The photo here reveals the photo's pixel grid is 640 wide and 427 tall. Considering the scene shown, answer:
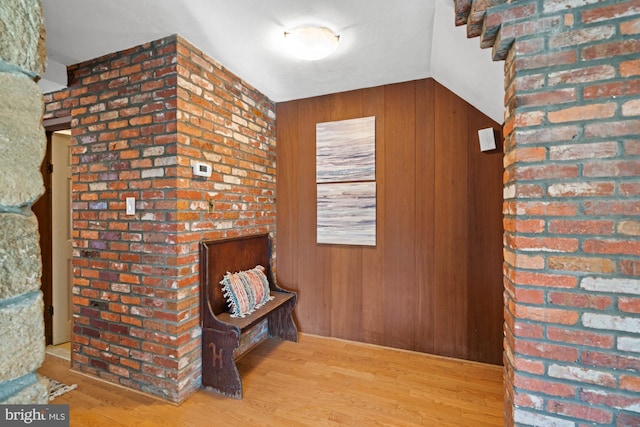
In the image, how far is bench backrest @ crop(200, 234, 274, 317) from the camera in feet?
6.76

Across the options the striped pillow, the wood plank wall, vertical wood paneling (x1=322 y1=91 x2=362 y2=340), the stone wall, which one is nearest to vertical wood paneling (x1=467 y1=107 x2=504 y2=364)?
the wood plank wall

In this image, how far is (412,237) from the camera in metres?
2.54

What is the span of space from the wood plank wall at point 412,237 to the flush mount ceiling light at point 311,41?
85cm

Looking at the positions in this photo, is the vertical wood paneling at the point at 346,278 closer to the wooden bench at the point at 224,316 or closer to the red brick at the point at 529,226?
the wooden bench at the point at 224,316

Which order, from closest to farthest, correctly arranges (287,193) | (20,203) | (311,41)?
(20,203)
(311,41)
(287,193)

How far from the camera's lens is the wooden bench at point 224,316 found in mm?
1970

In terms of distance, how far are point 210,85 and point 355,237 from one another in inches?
69.6

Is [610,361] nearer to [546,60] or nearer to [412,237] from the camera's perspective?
[546,60]

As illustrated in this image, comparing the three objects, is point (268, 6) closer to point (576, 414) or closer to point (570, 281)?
point (570, 281)

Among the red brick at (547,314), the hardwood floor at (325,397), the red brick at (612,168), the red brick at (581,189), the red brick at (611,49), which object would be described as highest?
the red brick at (611,49)

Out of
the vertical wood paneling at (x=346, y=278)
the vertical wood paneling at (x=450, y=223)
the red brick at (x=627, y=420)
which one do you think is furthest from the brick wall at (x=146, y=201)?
the red brick at (x=627, y=420)

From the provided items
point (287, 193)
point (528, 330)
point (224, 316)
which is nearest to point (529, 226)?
point (528, 330)

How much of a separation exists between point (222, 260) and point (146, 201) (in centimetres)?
68

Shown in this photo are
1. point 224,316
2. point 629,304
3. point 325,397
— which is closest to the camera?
point 629,304
